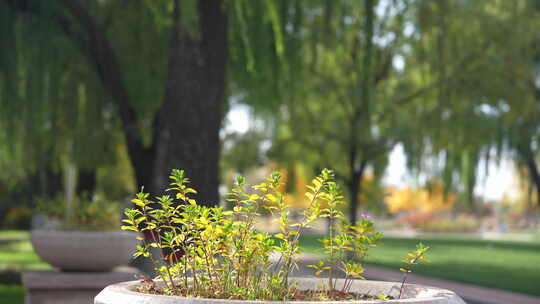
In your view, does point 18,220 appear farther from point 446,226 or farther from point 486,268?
point 446,226

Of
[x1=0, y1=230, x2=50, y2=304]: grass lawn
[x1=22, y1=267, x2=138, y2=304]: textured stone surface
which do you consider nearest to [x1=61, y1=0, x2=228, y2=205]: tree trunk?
[x1=22, y1=267, x2=138, y2=304]: textured stone surface

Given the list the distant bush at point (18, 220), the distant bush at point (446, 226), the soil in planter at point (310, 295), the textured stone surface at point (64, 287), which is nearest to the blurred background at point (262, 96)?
the textured stone surface at point (64, 287)

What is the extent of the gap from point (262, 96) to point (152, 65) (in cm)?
195

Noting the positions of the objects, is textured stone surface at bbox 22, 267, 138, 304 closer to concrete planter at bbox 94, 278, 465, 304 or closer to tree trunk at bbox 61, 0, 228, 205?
tree trunk at bbox 61, 0, 228, 205

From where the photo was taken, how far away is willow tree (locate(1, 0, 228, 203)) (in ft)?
27.7

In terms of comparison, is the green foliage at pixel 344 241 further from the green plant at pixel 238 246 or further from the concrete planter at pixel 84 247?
the concrete planter at pixel 84 247

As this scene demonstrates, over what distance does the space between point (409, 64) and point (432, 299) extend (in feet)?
57.2

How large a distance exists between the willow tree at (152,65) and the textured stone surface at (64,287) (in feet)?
4.65

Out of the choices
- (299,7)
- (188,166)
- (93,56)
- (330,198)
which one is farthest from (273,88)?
(330,198)

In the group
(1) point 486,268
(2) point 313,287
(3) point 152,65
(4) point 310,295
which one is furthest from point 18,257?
(4) point 310,295

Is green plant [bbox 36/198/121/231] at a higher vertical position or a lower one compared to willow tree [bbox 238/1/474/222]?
lower

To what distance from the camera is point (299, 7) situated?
32.6 ft

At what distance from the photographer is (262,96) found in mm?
11539

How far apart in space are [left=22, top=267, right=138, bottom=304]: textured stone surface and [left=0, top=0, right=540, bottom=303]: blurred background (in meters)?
1.09
